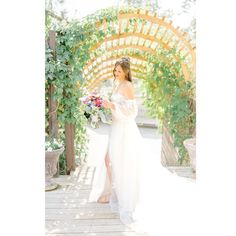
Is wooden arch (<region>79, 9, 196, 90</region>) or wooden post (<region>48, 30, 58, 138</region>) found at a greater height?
wooden arch (<region>79, 9, 196, 90</region>)

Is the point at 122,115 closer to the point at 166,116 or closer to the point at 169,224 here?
the point at 169,224

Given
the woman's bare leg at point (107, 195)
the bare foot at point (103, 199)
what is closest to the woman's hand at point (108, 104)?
the woman's bare leg at point (107, 195)

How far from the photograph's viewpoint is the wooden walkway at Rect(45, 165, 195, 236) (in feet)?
10.7

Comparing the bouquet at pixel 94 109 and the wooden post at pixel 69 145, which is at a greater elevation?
the bouquet at pixel 94 109

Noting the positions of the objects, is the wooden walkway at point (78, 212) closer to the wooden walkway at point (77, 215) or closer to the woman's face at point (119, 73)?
the wooden walkway at point (77, 215)

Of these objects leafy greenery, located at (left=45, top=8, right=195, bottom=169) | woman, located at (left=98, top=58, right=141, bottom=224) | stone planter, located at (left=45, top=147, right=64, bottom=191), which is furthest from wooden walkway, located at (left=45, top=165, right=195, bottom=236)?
leafy greenery, located at (left=45, top=8, right=195, bottom=169)

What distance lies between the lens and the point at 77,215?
372cm

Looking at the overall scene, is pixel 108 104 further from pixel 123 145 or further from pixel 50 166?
pixel 50 166

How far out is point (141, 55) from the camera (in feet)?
22.3

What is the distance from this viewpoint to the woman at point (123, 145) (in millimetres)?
3871

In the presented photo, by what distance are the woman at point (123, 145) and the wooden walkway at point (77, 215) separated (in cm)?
23

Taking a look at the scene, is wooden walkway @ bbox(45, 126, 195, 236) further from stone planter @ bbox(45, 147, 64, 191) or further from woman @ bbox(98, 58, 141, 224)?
woman @ bbox(98, 58, 141, 224)

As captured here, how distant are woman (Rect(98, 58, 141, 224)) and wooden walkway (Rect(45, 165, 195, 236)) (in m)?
0.23
